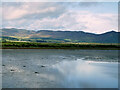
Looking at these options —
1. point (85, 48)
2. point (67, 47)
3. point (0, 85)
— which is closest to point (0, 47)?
point (67, 47)

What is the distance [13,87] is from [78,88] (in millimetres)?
10866

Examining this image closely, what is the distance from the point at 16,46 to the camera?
6668 inches

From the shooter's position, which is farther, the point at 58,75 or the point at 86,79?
the point at 58,75

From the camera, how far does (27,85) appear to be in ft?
97.3

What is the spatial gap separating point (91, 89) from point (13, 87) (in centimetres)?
1302

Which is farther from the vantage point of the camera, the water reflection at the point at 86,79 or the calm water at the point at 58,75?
the water reflection at the point at 86,79

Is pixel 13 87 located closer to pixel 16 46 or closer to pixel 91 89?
pixel 91 89

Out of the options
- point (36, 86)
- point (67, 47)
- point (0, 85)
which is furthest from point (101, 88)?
point (67, 47)

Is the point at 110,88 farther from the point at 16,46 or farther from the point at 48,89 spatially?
the point at 16,46

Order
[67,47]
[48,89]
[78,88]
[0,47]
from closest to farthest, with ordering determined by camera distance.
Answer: [48,89], [78,88], [0,47], [67,47]

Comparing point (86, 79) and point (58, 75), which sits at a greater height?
point (58, 75)

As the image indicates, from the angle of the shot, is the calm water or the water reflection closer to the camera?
the calm water

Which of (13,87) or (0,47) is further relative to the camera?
(0,47)

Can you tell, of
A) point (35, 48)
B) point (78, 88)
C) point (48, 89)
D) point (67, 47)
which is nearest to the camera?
point (48, 89)
